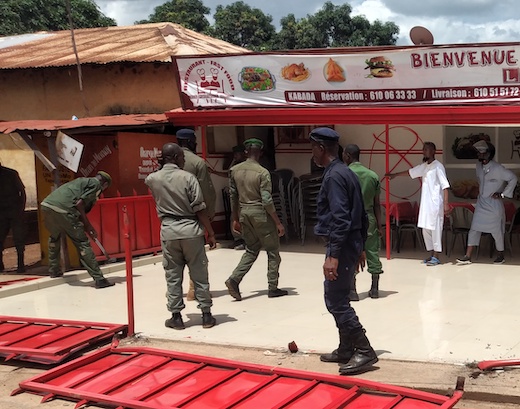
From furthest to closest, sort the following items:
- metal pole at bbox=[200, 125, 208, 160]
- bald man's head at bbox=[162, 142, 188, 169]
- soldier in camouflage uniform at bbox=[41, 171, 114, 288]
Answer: metal pole at bbox=[200, 125, 208, 160] → soldier in camouflage uniform at bbox=[41, 171, 114, 288] → bald man's head at bbox=[162, 142, 188, 169]

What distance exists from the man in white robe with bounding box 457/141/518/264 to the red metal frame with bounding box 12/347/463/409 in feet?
18.1

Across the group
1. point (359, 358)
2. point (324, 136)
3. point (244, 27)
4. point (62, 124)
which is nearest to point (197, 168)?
point (324, 136)

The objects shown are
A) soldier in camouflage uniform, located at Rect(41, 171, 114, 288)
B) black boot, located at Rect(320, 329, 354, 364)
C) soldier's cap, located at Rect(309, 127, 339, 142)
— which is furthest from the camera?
soldier in camouflage uniform, located at Rect(41, 171, 114, 288)

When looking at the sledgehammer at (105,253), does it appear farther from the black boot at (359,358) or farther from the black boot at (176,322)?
the black boot at (359,358)

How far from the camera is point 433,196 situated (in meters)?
10.1

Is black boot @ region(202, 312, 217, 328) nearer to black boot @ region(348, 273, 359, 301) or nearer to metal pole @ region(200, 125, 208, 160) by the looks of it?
black boot @ region(348, 273, 359, 301)

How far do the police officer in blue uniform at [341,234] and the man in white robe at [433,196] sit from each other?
4790 millimetres

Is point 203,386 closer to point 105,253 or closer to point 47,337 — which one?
point 47,337

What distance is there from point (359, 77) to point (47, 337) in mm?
5966

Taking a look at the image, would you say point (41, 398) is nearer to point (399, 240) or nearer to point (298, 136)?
point (399, 240)

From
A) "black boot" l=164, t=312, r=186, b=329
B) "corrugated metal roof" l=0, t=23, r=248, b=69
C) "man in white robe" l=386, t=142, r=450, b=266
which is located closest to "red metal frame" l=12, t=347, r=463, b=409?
"black boot" l=164, t=312, r=186, b=329

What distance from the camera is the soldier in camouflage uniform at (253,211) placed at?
26.1 ft

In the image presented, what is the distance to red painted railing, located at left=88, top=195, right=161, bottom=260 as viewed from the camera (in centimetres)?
1062

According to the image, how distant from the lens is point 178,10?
44406 millimetres
